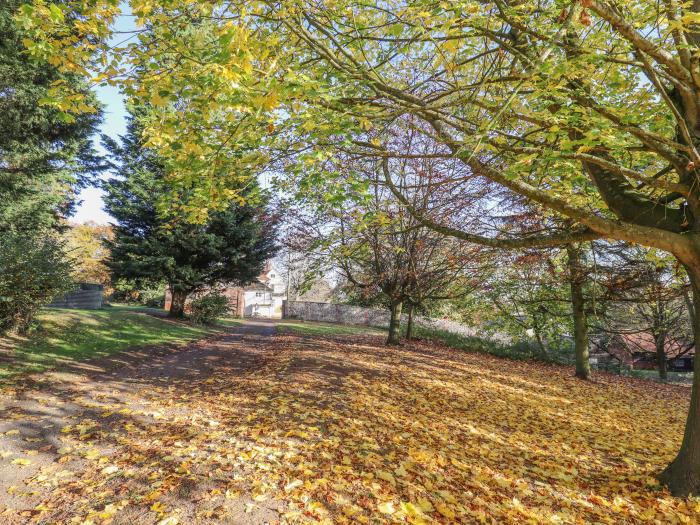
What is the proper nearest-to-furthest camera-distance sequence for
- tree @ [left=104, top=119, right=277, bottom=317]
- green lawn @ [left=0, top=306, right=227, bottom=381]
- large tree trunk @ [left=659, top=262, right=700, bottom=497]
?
large tree trunk @ [left=659, top=262, right=700, bottom=497], green lawn @ [left=0, top=306, right=227, bottom=381], tree @ [left=104, top=119, right=277, bottom=317]

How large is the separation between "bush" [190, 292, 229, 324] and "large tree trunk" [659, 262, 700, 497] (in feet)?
54.8

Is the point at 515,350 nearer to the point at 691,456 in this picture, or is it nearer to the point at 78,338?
the point at 691,456

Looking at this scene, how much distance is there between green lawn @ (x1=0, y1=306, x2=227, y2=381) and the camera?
294 inches

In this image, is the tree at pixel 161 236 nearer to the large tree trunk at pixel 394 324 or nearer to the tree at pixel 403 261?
the tree at pixel 403 261

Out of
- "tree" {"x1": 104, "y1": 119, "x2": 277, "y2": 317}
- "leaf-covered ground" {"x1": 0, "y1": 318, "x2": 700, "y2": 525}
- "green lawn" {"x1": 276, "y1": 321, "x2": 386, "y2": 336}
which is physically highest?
"tree" {"x1": 104, "y1": 119, "x2": 277, "y2": 317}

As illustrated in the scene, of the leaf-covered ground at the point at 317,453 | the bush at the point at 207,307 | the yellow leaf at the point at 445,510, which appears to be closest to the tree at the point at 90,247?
the bush at the point at 207,307

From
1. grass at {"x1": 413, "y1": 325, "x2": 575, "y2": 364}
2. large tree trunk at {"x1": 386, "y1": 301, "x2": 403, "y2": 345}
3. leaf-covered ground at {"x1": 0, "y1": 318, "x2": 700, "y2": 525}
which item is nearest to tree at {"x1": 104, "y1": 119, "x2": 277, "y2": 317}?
large tree trunk at {"x1": 386, "y1": 301, "x2": 403, "y2": 345}

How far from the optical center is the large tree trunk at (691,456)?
12.9ft

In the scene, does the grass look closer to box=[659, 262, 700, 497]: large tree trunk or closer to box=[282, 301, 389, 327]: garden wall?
box=[282, 301, 389, 327]: garden wall

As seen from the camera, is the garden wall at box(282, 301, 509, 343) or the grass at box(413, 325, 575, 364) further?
the garden wall at box(282, 301, 509, 343)

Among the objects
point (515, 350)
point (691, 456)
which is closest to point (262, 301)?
point (515, 350)

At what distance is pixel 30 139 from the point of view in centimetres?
1172

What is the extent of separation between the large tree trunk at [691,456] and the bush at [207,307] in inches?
658

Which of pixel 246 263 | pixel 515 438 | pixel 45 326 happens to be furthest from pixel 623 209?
pixel 246 263
